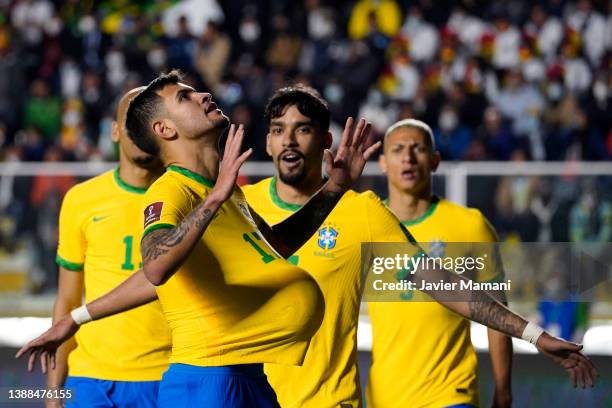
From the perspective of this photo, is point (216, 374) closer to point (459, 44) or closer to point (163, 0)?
point (459, 44)

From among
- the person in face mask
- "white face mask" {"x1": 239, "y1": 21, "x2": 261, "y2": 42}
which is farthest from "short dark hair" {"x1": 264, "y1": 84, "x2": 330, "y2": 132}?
"white face mask" {"x1": 239, "y1": 21, "x2": 261, "y2": 42}

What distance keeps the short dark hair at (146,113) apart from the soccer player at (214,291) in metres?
0.02

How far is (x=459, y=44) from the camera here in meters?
18.4

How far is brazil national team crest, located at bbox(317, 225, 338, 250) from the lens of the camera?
6367 mm

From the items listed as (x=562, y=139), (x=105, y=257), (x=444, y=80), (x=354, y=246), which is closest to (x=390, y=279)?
(x=354, y=246)

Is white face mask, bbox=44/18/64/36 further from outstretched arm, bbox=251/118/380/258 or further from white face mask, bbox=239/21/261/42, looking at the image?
outstretched arm, bbox=251/118/380/258

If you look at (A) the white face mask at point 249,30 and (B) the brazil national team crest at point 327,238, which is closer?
(B) the brazil national team crest at point 327,238

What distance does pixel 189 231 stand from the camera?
433cm

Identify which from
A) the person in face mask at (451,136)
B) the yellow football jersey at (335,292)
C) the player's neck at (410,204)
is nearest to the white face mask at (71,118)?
the person in face mask at (451,136)

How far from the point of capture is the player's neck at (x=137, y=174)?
6.82 m

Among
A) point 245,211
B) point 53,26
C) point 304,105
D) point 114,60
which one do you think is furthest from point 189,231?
point 53,26

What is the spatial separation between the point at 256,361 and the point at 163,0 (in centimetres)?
1653

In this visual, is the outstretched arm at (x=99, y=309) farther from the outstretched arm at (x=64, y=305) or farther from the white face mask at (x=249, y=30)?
the white face mask at (x=249, y=30)

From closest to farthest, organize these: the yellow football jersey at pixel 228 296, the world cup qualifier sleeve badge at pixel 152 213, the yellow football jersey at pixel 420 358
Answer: the world cup qualifier sleeve badge at pixel 152 213, the yellow football jersey at pixel 228 296, the yellow football jersey at pixel 420 358
